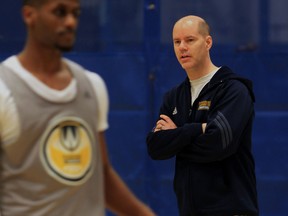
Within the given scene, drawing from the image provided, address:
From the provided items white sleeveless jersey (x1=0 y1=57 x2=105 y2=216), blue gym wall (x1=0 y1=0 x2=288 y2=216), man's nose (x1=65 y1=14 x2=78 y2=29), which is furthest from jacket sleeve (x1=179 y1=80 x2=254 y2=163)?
man's nose (x1=65 y1=14 x2=78 y2=29)

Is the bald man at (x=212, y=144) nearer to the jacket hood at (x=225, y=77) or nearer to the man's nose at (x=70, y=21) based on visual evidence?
the jacket hood at (x=225, y=77)

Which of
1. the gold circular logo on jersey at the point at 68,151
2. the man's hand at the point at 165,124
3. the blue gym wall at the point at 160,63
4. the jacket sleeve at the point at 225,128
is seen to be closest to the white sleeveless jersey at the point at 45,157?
the gold circular logo on jersey at the point at 68,151

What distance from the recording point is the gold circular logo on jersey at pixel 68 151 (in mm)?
2275

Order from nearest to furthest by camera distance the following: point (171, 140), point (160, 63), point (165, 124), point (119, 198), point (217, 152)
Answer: point (119, 198), point (217, 152), point (171, 140), point (165, 124), point (160, 63)

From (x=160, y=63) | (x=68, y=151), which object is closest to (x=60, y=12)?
(x=68, y=151)

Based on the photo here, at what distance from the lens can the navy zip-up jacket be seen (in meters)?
3.93

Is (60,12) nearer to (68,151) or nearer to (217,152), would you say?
(68,151)

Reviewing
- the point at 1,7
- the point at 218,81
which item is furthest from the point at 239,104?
the point at 1,7

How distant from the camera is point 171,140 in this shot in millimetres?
4051

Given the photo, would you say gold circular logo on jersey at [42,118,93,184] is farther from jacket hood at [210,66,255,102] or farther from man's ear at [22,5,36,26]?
jacket hood at [210,66,255,102]

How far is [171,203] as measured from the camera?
5375 mm

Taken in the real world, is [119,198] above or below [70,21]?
below

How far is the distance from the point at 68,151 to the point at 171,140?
179 cm

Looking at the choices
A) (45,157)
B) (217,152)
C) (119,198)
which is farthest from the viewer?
(217,152)
